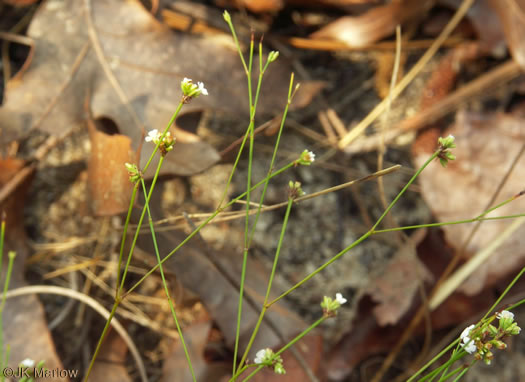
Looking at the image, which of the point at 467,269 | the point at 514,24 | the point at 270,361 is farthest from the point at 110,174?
the point at 514,24

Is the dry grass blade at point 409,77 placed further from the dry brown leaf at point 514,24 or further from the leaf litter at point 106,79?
the leaf litter at point 106,79

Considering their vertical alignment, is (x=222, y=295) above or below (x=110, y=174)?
below

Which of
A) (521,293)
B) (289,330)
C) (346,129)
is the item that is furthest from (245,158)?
(521,293)

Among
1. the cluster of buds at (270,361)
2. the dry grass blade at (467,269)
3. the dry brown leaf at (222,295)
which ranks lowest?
the dry brown leaf at (222,295)

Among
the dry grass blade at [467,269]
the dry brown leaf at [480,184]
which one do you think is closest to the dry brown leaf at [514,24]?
the dry brown leaf at [480,184]

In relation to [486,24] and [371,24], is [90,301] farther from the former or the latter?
[486,24]

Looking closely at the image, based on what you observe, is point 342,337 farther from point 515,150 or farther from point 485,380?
point 515,150
